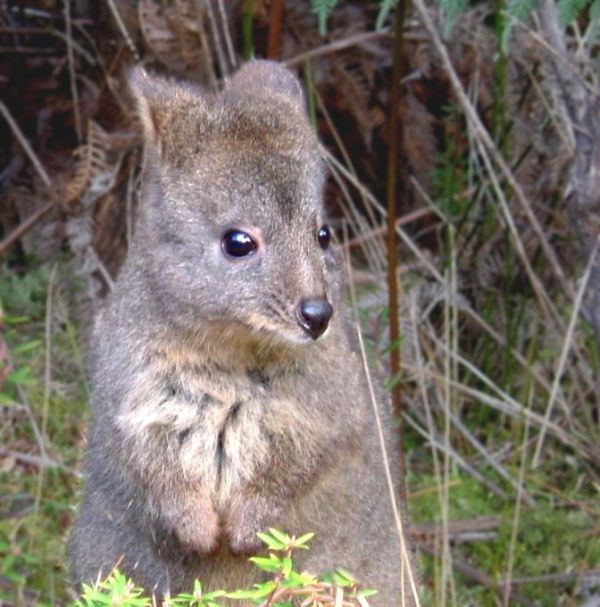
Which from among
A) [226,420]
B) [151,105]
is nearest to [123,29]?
[151,105]

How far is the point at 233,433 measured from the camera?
12.1 ft

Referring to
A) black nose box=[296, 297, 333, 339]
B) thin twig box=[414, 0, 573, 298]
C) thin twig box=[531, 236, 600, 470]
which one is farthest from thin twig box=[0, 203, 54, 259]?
black nose box=[296, 297, 333, 339]

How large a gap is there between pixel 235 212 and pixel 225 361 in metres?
0.39

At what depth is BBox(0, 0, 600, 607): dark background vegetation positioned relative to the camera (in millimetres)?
5656

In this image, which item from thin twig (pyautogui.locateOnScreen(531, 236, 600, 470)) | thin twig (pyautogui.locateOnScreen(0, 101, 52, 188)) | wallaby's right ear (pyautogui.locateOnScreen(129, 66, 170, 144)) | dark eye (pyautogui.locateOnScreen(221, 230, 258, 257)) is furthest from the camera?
thin twig (pyautogui.locateOnScreen(0, 101, 52, 188))

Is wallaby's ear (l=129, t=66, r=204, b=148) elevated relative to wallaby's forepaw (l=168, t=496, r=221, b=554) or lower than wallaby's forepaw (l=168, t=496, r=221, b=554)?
elevated

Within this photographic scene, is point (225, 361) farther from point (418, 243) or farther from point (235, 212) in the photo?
point (418, 243)

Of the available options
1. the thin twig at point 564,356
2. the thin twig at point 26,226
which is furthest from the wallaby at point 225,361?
the thin twig at point 26,226

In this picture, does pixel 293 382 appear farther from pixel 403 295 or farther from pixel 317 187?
pixel 403 295

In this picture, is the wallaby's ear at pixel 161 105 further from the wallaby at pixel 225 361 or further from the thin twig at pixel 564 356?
the thin twig at pixel 564 356

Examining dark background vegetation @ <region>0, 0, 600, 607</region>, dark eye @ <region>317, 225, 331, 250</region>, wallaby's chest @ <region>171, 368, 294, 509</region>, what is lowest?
dark background vegetation @ <region>0, 0, 600, 607</region>

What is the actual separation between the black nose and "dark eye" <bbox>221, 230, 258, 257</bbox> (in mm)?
219

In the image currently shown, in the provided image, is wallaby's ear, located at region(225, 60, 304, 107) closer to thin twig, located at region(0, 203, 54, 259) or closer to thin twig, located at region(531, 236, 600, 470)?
thin twig, located at region(531, 236, 600, 470)

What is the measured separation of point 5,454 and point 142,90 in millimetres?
2216
